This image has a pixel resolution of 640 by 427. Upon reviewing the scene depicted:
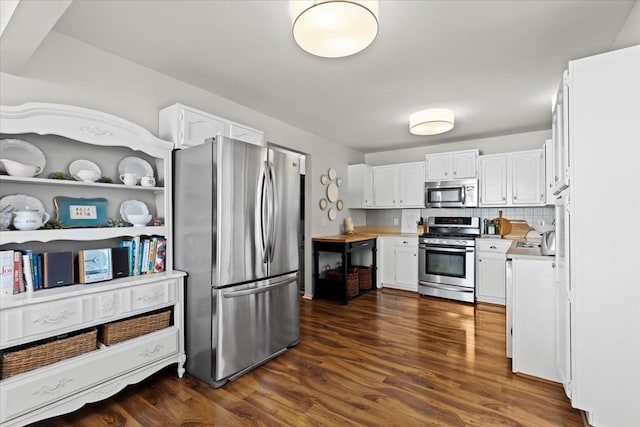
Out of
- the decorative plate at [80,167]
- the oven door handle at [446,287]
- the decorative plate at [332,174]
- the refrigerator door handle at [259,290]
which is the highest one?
the decorative plate at [332,174]

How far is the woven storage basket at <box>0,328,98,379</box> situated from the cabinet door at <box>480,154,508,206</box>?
5.10 meters

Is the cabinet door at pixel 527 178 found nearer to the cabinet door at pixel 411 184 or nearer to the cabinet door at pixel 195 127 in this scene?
the cabinet door at pixel 411 184

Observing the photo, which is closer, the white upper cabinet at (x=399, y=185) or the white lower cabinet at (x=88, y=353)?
the white lower cabinet at (x=88, y=353)

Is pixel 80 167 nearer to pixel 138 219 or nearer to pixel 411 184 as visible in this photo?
pixel 138 219

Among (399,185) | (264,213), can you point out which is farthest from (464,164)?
(264,213)

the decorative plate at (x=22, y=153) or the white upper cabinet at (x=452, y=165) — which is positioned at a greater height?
the white upper cabinet at (x=452, y=165)

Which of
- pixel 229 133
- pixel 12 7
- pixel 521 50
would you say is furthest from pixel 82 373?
pixel 521 50

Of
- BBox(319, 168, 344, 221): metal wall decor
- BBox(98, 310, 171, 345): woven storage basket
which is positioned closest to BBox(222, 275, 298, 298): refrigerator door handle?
BBox(98, 310, 171, 345): woven storage basket

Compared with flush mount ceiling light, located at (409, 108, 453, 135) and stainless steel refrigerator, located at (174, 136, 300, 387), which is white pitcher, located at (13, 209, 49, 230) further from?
flush mount ceiling light, located at (409, 108, 453, 135)

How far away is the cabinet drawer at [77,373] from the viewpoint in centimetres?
167

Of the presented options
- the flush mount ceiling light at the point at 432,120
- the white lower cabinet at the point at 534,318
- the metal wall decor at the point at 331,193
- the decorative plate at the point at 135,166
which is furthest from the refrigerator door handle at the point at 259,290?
the flush mount ceiling light at the point at 432,120

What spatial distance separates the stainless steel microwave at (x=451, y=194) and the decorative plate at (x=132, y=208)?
4.30 m

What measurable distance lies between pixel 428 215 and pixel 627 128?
4.07 m

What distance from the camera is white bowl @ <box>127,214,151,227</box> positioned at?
245 cm
